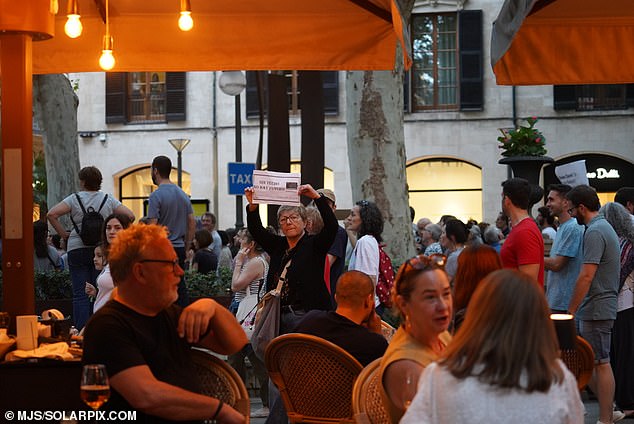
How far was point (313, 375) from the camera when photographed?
20.1ft

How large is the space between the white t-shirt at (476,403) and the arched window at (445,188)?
30681 millimetres

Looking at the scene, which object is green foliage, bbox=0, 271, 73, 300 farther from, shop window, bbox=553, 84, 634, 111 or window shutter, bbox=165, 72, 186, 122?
shop window, bbox=553, 84, 634, 111

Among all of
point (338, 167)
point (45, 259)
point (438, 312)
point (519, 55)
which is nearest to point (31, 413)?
point (438, 312)

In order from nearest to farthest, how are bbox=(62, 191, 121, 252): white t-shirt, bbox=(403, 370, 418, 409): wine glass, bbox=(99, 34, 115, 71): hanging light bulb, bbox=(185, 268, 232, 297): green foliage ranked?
bbox=(403, 370, 418, 409): wine glass → bbox=(99, 34, 115, 71): hanging light bulb → bbox=(62, 191, 121, 252): white t-shirt → bbox=(185, 268, 232, 297): green foliage

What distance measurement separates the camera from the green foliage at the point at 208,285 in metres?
13.9

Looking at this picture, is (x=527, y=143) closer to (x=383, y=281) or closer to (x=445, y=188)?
(x=383, y=281)

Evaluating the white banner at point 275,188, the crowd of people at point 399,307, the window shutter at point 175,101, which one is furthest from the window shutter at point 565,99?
the white banner at point 275,188

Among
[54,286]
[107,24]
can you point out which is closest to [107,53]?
[107,24]

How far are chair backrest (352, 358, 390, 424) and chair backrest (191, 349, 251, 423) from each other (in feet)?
1.55

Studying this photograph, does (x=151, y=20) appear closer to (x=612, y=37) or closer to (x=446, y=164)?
(x=612, y=37)

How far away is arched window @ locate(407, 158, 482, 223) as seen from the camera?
34.3 meters

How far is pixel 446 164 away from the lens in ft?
113

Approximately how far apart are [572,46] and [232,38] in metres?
2.36

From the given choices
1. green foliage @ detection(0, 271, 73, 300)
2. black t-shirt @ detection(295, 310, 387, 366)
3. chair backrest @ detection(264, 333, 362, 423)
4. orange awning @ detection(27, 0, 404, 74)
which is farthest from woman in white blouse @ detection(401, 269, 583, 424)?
green foliage @ detection(0, 271, 73, 300)
